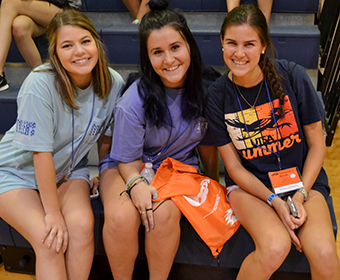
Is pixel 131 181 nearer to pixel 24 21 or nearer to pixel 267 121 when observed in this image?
pixel 267 121

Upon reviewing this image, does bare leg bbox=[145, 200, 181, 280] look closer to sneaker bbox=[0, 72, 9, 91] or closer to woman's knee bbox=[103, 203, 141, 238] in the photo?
woman's knee bbox=[103, 203, 141, 238]

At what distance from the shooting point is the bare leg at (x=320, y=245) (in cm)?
116

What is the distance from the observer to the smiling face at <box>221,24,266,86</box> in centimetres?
123

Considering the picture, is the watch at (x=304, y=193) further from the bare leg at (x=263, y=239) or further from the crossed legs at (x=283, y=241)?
the bare leg at (x=263, y=239)

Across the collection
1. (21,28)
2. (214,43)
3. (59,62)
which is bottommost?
(214,43)

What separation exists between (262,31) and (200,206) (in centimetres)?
62

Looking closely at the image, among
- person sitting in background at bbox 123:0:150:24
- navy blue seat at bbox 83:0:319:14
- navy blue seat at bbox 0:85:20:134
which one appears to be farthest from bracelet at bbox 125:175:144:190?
navy blue seat at bbox 83:0:319:14

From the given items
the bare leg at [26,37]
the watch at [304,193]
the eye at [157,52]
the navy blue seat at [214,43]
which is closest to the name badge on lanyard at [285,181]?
the watch at [304,193]

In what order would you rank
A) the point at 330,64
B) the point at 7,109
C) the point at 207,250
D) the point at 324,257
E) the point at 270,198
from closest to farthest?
the point at 324,257 < the point at 270,198 < the point at 207,250 < the point at 7,109 < the point at 330,64

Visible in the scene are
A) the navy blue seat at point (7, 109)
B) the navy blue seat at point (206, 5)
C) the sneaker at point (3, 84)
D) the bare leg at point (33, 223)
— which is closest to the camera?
the bare leg at point (33, 223)

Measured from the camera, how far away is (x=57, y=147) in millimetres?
1446

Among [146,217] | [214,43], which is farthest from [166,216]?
[214,43]

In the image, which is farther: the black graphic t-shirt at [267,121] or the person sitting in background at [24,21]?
the person sitting in background at [24,21]

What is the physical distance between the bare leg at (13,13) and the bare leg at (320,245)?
65.6 inches
